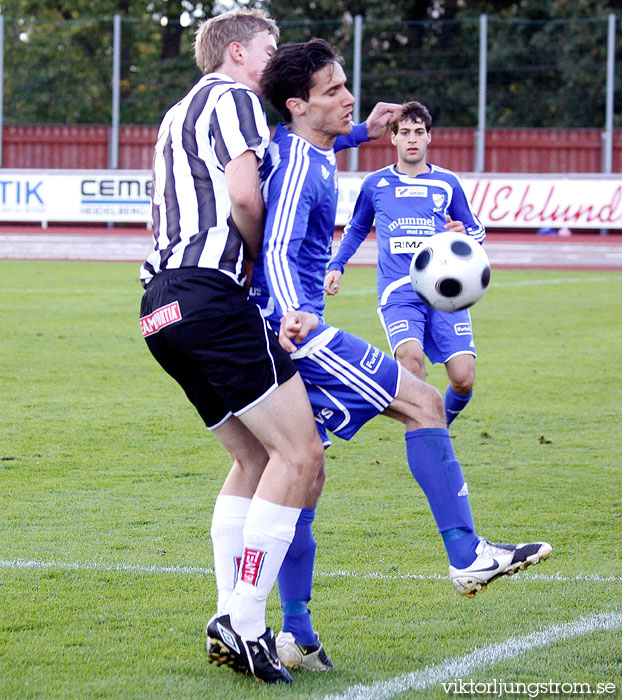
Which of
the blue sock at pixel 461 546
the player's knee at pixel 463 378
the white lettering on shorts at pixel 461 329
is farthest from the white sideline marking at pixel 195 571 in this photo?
the white lettering on shorts at pixel 461 329

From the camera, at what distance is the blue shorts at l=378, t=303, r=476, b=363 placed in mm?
6695

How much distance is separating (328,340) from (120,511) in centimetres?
252

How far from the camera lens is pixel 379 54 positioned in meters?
33.9

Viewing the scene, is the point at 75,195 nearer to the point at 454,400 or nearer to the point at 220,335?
the point at 454,400

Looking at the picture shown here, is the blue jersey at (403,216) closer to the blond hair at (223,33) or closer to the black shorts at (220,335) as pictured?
the blond hair at (223,33)

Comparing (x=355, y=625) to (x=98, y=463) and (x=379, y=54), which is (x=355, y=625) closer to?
(x=98, y=463)

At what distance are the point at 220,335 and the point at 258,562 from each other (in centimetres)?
72

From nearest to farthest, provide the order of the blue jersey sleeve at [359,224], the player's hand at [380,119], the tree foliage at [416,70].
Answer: the player's hand at [380,119]
the blue jersey sleeve at [359,224]
the tree foliage at [416,70]

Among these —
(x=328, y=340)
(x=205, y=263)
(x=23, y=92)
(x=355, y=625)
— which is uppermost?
(x=23, y=92)

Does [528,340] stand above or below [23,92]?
below

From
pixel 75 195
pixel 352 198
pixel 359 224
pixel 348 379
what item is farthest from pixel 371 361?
pixel 75 195

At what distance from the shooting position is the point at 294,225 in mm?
3496

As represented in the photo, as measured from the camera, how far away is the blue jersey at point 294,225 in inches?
136

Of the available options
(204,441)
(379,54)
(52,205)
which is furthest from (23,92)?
(204,441)
